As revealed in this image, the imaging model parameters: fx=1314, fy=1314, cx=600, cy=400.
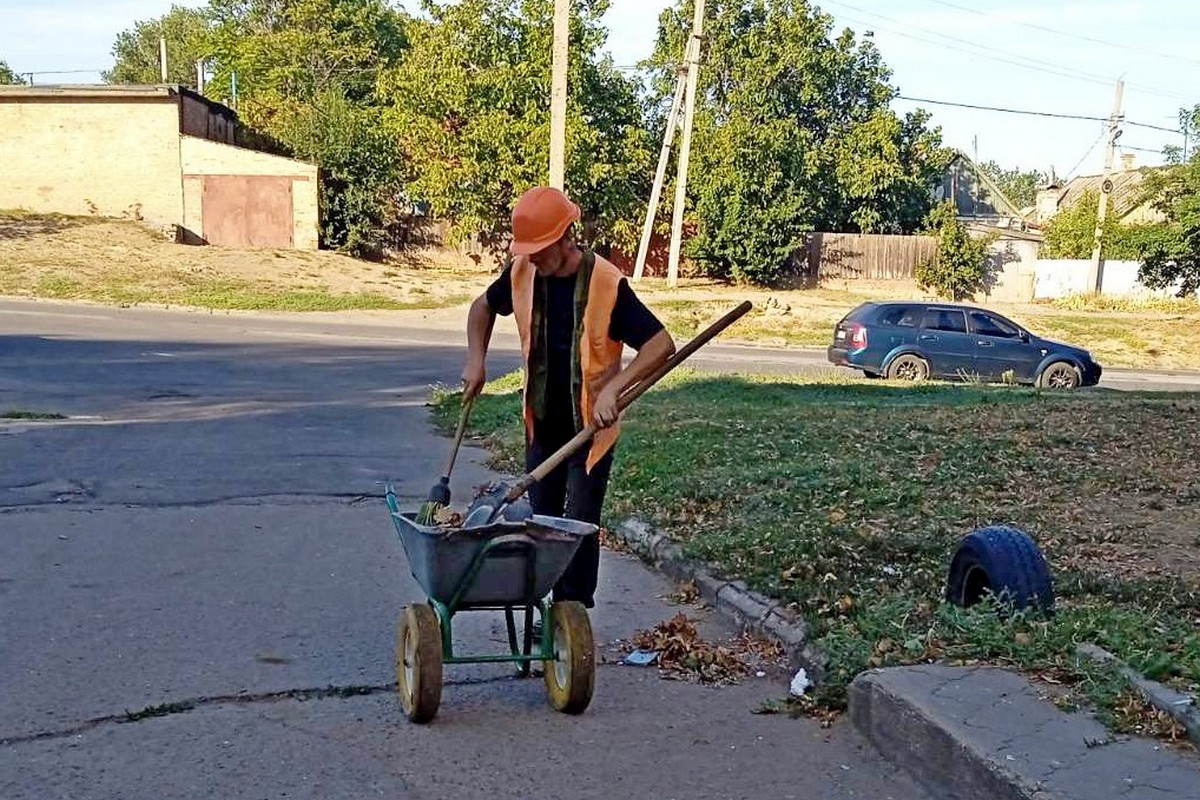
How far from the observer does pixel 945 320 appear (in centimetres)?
2198

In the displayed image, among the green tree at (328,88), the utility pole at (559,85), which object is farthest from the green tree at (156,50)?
the utility pole at (559,85)

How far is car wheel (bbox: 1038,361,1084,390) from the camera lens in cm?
2191

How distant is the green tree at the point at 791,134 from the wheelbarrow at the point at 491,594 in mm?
37471

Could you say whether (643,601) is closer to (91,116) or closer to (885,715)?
(885,715)

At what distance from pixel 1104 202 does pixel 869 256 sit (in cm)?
842

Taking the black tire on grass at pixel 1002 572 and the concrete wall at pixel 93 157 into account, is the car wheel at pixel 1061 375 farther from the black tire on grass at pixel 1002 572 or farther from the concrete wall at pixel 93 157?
the concrete wall at pixel 93 157

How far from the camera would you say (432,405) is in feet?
49.5

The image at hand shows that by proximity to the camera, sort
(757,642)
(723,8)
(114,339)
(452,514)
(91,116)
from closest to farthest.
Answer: (452,514)
(757,642)
(114,339)
(91,116)
(723,8)

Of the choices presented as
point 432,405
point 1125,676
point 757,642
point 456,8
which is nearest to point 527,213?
point 757,642

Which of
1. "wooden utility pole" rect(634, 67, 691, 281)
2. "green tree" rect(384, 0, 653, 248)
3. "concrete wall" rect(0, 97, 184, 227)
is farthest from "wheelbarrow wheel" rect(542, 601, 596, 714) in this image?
"concrete wall" rect(0, 97, 184, 227)

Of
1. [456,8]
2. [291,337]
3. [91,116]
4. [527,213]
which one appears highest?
[456,8]

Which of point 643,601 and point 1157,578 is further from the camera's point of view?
point 643,601

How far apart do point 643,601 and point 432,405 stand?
8.78m

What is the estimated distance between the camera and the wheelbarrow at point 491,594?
452 cm
